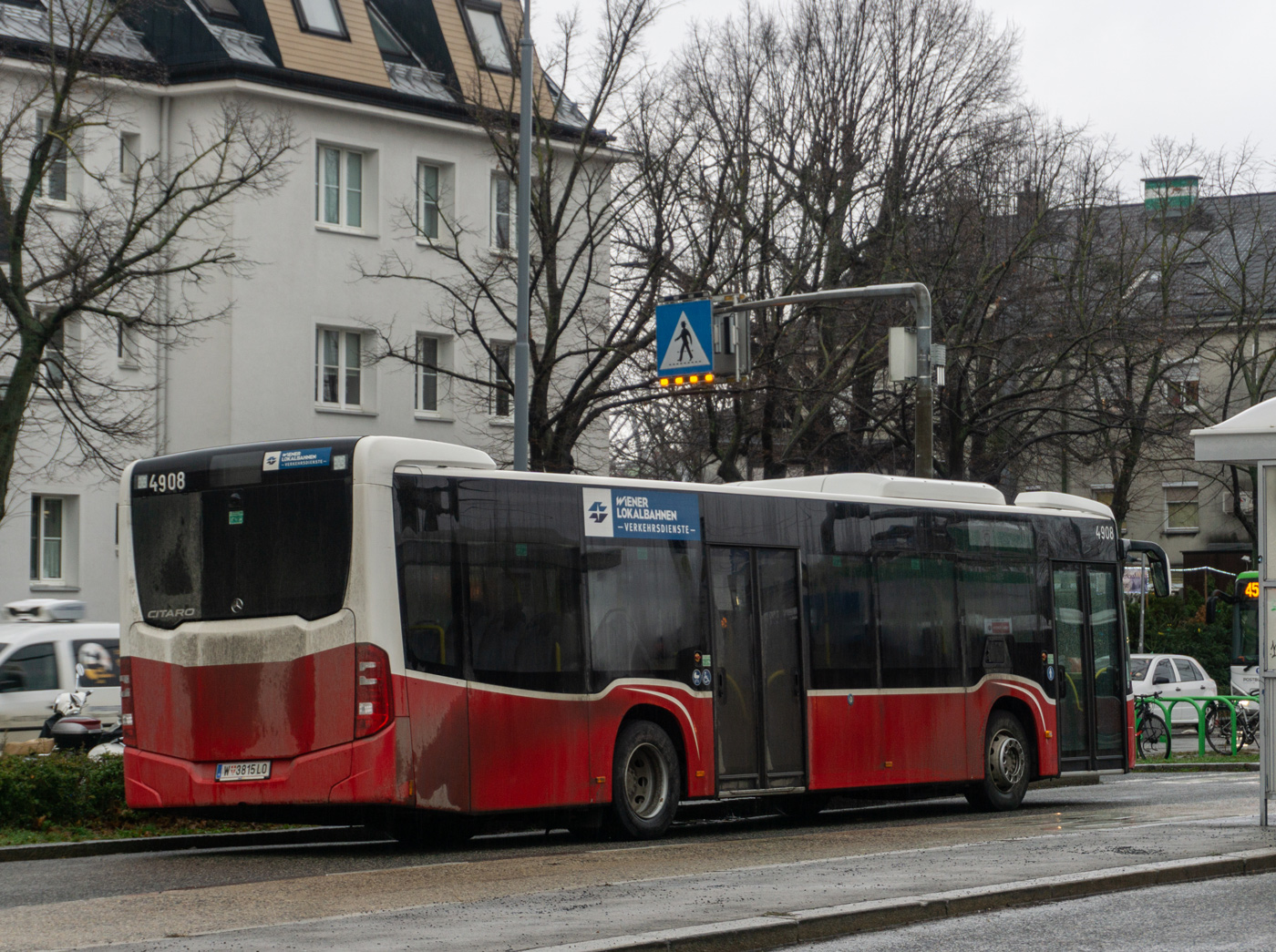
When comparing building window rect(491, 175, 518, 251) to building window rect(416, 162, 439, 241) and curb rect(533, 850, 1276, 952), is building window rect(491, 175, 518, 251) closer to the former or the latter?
building window rect(416, 162, 439, 241)

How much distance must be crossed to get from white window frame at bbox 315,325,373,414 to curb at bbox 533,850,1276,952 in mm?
28844

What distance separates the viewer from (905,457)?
38219 mm

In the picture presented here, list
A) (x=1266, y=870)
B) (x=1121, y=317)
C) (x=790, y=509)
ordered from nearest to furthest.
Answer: (x=1266, y=870) → (x=790, y=509) → (x=1121, y=317)

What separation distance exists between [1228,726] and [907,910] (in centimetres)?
2519

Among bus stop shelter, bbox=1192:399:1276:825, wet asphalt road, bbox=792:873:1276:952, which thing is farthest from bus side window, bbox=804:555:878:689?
wet asphalt road, bbox=792:873:1276:952

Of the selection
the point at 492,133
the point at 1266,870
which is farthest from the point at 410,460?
the point at 492,133

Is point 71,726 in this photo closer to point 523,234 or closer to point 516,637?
point 523,234

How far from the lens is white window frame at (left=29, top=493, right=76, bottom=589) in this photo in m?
36.0

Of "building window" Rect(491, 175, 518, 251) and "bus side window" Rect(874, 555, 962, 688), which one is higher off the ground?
"building window" Rect(491, 175, 518, 251)

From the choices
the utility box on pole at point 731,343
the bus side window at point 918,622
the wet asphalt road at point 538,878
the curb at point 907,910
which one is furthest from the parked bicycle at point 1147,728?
the curb at point 907,910

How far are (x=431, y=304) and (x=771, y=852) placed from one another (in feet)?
93.6

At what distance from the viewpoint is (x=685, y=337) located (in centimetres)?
2248

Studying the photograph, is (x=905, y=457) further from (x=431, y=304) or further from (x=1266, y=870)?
(x=1266, y=870)

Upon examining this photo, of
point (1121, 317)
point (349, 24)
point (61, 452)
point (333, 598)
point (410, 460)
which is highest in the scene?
point (349, 24)
